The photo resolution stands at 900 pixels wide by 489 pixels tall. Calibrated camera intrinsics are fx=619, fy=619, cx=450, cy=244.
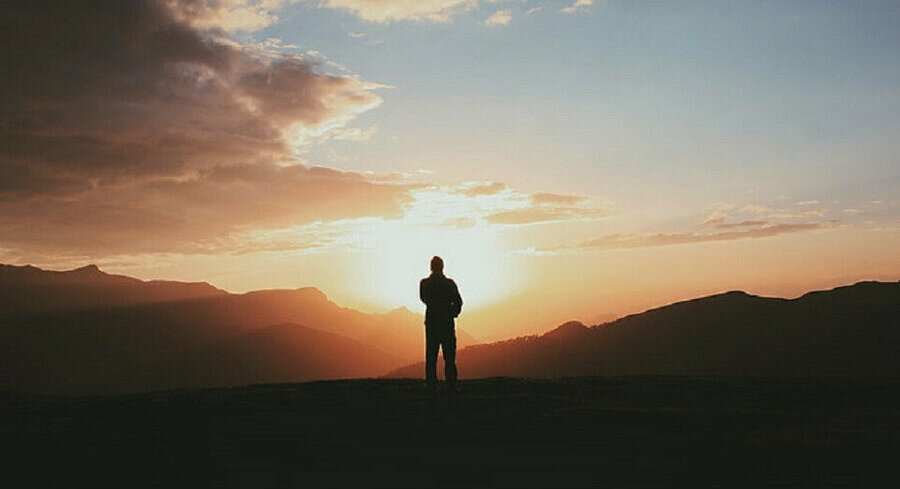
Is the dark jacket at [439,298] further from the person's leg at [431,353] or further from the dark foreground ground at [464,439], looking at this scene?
the dark foreground ground at [464,439]

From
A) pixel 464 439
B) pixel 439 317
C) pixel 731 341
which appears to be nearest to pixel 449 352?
pixel 439 317

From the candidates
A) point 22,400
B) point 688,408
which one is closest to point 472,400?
point 688,408

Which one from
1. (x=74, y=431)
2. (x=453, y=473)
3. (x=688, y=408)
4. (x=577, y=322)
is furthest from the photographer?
(x=577, y=322)

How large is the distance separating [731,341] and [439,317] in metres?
94.6

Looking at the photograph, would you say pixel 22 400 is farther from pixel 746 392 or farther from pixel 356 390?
pixel 746 392

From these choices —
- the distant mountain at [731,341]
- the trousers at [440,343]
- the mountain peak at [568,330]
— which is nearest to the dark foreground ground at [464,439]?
the trousers at [440,343]

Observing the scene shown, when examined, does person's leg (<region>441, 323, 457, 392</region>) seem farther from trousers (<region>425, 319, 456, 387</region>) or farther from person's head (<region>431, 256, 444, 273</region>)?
person's head (<region>431, 256, 444, 273</region>)

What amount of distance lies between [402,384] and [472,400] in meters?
4.96

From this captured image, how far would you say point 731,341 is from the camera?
9800 centimetres

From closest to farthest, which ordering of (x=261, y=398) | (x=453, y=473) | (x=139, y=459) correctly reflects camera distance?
(x=453, y=473), (x=139, y=459), (x=261, y=398)

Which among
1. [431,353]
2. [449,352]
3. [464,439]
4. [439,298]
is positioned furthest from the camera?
[439,298]

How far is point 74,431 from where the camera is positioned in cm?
1441

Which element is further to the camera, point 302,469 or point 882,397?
point 882,397

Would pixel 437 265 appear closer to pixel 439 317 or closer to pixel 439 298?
pixel 439 298
